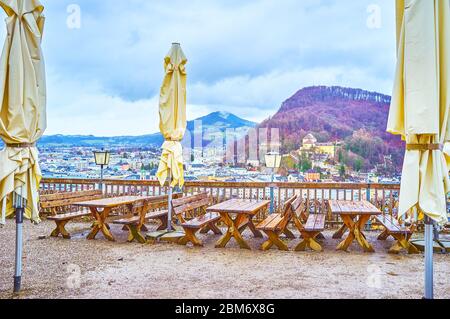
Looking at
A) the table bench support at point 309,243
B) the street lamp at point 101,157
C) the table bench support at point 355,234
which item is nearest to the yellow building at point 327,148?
the table bench support at point 355,234

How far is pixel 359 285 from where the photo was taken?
480 cm

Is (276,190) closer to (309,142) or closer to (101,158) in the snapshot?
(309,142)

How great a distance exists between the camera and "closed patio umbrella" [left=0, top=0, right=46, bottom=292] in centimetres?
420

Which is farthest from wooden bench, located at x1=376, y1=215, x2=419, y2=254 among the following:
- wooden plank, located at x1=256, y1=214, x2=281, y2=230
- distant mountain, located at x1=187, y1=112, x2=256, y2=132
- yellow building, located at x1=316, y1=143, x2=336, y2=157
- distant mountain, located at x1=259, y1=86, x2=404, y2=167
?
distant mountain, located at x1=187, y1=112, x2=256, y2=132

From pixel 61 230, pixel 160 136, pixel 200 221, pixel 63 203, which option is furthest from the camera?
pixel 160 136

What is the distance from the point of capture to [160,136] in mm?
12281

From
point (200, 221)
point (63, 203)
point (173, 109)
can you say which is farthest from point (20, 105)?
point (63, 203)

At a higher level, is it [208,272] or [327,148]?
[327,148]

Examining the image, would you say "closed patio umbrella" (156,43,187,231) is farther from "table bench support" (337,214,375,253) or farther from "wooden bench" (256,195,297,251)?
"table bench support" (337,214,375,253)

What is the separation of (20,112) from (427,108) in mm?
3763

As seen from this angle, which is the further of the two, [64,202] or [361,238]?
[64,202]

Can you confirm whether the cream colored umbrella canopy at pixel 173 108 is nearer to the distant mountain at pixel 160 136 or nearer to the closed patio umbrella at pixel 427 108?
the distant mountain at pixel 160 136

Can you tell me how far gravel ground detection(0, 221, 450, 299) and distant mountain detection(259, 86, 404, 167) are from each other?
4.34 metres

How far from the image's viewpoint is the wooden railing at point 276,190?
8906 millimetres
